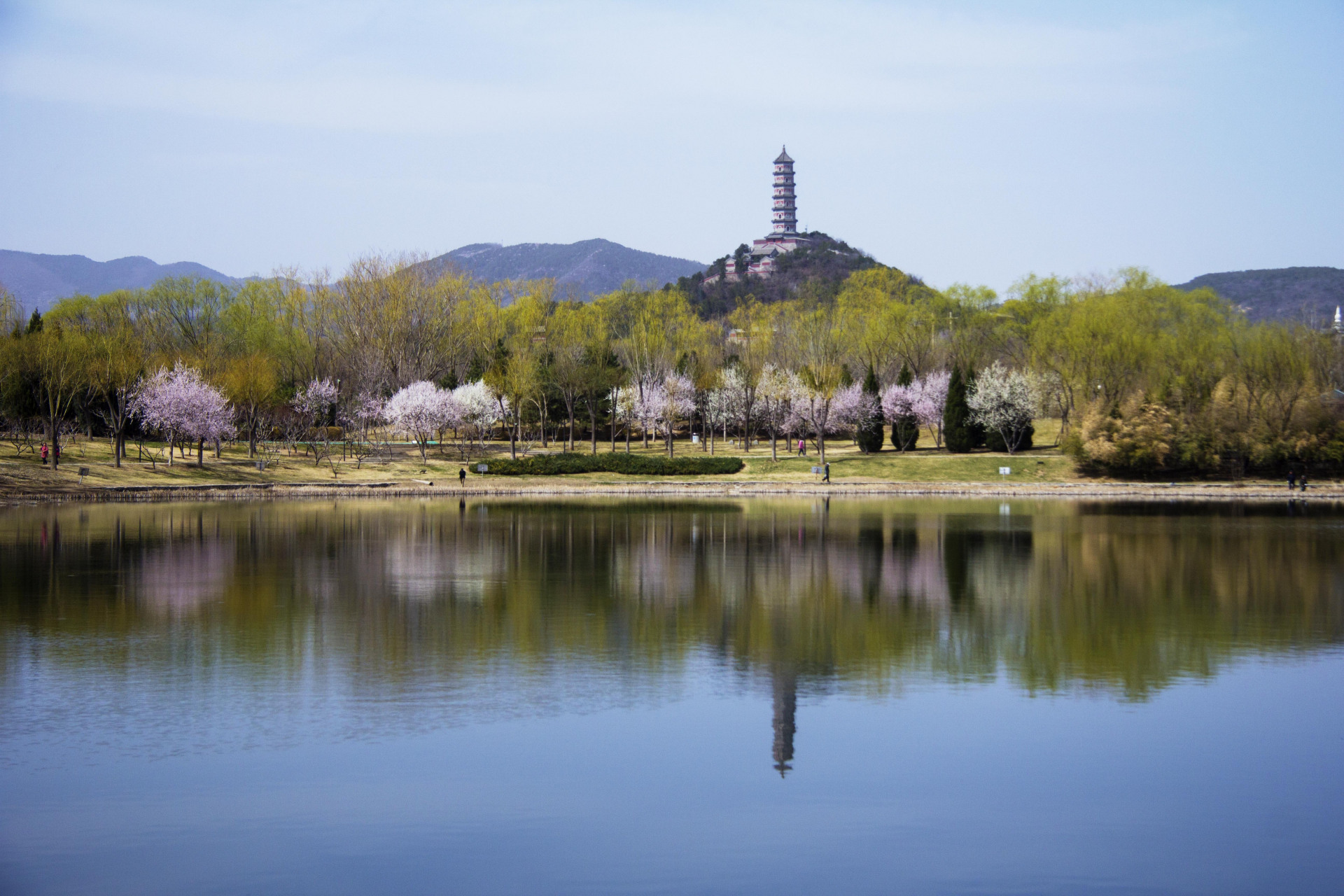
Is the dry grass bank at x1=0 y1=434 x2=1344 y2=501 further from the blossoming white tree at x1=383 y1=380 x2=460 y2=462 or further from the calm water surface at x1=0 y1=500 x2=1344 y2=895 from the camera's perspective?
the calm water surface at x1=0 y1=500 x2=1344 y2=895

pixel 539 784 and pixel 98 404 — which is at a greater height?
pixel 98 404

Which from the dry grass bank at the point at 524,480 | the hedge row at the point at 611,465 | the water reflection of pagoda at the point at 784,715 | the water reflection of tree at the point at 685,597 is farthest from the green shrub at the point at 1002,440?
the water reflection of pagoda at the point at 784,715

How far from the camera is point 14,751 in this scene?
12102mm

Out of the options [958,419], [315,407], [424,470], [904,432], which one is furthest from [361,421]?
Result: [958,419]

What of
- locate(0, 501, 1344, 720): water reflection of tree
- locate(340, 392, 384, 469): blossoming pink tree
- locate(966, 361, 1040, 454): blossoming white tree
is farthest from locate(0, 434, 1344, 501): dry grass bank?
locate(0, 501, 1344, 720): water reflection of tree

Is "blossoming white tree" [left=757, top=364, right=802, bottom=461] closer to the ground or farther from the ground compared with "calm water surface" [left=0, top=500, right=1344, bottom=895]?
farther from the ground

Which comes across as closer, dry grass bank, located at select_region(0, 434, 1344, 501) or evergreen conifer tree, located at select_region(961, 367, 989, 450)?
dry grass bank, located at select_region(0, 434, 1344, 501)

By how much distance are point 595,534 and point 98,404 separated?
1941 inches

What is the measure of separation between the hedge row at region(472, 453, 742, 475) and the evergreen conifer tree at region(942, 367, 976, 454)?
46.0ft

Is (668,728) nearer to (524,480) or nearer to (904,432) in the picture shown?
(524,480)

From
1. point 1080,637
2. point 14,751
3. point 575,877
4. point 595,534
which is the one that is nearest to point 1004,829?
point 575,877

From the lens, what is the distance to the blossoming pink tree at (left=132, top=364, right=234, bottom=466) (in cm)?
5750

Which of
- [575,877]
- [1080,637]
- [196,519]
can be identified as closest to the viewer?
[575,877]

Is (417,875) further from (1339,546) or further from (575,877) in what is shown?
(1339,546)
